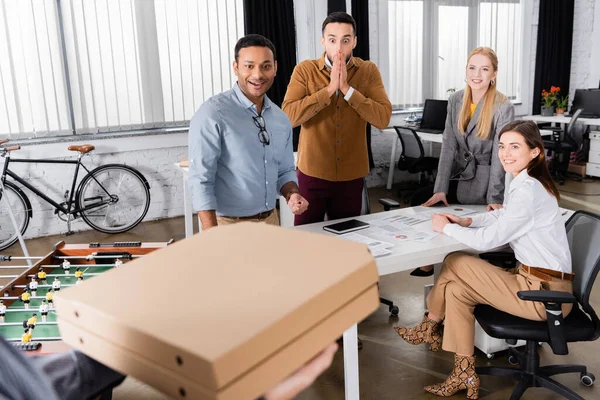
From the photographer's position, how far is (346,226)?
2.68 metres

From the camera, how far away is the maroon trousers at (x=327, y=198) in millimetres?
2998

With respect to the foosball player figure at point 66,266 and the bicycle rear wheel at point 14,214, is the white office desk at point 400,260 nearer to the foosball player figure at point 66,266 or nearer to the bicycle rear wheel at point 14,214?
the foosball player figure at point 66,266

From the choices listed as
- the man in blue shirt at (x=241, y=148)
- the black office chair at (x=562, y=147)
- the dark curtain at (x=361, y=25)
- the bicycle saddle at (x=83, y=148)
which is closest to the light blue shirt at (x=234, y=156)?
the man in blue shirt at (x=241, y=148)

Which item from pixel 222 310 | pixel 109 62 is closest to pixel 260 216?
pixel 222 310

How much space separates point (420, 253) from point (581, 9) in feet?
25.0

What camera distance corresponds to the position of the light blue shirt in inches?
85.8

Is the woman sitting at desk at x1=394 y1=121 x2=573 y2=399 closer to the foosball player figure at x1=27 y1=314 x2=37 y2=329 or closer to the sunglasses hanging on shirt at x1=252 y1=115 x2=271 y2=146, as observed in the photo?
the sunglasses hanging on shirt at x1=252 y1=115 x2=271 y2=146

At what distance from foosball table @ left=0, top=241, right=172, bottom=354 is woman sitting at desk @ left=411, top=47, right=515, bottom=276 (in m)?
1.68

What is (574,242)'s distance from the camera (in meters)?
2.37

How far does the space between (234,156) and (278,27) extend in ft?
13.4

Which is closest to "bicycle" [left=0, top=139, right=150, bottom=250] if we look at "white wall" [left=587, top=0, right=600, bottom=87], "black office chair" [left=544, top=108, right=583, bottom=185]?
"black office chair" [left=544, top=108, right=583, bottom=185]

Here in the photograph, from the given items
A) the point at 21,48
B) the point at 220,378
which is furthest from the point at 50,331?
the point at 21,48

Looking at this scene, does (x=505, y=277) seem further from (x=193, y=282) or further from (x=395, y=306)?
(x=193, y=282)

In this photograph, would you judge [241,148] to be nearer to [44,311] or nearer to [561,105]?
[44,311]
